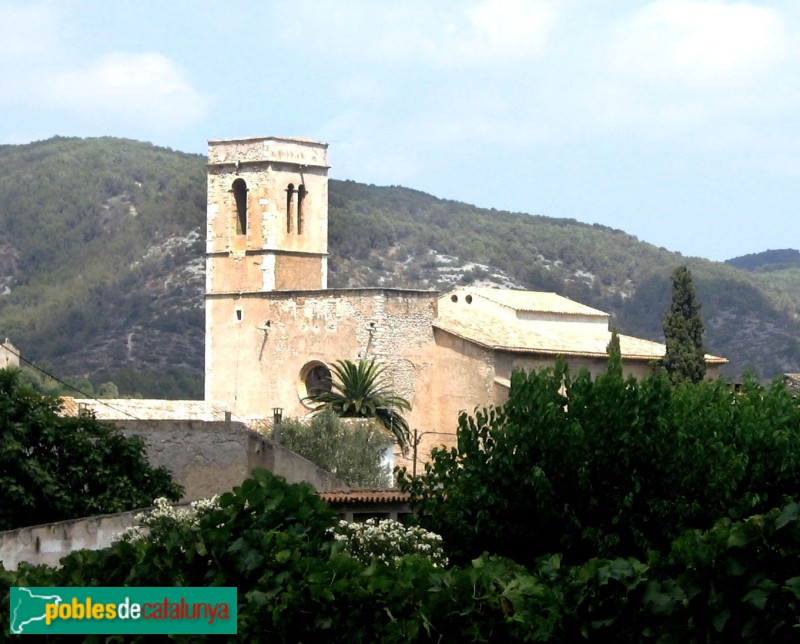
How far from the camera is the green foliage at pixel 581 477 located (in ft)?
66.6

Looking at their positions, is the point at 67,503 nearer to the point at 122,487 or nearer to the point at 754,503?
the point at 122,487

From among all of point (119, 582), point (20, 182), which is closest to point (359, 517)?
point (119, 582)

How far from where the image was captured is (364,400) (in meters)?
40.7

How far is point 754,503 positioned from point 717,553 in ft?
36.3

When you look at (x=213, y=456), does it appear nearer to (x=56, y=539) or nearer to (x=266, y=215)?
(x=56, y=539)

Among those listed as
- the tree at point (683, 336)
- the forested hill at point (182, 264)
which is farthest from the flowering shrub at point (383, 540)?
the forested hill at point (182, 264)

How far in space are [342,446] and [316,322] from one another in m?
5.53

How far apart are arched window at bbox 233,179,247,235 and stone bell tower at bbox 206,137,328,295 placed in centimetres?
3

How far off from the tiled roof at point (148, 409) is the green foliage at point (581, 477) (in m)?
14.0

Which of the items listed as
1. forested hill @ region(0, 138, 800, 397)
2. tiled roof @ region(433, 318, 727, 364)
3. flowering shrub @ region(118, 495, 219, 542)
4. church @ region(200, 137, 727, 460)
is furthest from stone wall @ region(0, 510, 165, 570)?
forested hill @ region(0, 138, 800, 397)

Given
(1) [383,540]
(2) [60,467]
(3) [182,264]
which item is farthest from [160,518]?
(3) [182,264]

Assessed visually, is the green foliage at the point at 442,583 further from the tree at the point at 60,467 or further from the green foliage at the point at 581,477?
the tree at the point at 60,467

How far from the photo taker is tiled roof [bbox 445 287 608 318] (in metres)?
44.9

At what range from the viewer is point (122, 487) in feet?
85.7
